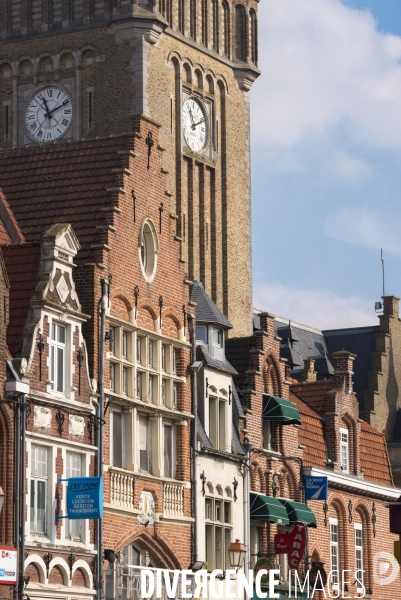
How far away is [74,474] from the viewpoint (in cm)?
4312

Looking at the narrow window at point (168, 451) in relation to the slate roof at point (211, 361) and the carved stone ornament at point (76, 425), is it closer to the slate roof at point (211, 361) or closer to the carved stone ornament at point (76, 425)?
the slate roof at point (211, 361)

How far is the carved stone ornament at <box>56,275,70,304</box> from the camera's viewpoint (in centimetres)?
4303

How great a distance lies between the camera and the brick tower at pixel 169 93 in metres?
76.4

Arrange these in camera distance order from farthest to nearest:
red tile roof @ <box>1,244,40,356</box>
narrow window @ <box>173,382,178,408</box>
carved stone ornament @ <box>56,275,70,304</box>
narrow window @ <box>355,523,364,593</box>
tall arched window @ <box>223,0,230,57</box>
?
tall arched window @ <box>223,0,230,57</box>
narrow window @ <box>355,523,364,593</box>
narrow window @ <box>173,382,178,408</box>
carved stone ornament @ <box>56,275,70,304</box>
red tile roof @ <box>1,244,40,356</box>

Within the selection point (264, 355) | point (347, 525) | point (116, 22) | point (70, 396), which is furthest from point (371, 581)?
point (116, 22)

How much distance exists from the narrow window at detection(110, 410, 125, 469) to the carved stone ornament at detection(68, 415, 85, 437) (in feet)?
6.17

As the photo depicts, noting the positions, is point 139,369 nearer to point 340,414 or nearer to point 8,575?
point 8,575

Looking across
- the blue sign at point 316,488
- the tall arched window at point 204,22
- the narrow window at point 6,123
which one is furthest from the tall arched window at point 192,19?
the blue sign at point 316,488

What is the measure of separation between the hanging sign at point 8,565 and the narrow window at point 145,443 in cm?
710

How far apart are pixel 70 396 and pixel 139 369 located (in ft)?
12.5

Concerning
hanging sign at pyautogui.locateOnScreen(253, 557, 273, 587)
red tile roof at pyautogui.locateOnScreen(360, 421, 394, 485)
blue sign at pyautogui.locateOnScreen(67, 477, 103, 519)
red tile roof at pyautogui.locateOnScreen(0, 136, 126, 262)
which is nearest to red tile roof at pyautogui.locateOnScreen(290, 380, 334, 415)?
red tile roof at pyautogui.locateOnScreen(360, 421, 394, 485)

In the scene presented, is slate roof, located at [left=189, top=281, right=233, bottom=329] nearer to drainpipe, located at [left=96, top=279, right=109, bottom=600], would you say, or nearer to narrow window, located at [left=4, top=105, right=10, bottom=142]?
drainpipe, located at [left=96, top=279, right=109, bottom=600]

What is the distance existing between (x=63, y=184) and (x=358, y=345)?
36.5 metres

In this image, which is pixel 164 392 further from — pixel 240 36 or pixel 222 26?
pixel 240 36
